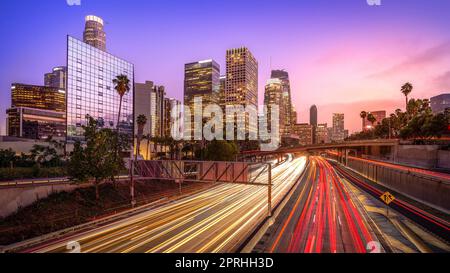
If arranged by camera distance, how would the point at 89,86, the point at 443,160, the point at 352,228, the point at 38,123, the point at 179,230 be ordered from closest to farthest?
the point at 179,230 < the point at 352,228 < the point at 443,160 < the point at 89,86 < the point at 38,123

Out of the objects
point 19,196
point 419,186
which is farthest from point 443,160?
point 19,196

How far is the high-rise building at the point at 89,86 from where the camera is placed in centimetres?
9869

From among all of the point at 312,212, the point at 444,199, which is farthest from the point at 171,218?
the point at 444,199

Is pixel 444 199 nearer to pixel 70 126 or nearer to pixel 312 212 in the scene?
pixel 312 212

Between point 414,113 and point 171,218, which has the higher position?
point 414,113

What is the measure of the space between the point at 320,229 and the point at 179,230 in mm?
16182

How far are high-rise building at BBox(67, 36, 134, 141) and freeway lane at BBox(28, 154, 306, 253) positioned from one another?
223ft

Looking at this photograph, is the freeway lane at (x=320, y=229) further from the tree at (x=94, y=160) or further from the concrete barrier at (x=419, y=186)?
the tree at (x=94, y=160)

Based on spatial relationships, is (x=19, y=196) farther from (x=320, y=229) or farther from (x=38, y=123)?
(x=38, y=123)

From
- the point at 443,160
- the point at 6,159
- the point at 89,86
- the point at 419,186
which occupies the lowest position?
the point at 419,186

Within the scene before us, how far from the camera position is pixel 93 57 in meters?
108

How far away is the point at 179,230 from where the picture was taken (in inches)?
1057

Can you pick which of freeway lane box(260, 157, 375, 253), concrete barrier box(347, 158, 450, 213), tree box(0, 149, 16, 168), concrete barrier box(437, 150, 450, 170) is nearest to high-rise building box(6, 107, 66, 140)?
tree box(0, 149, 16, 168)
